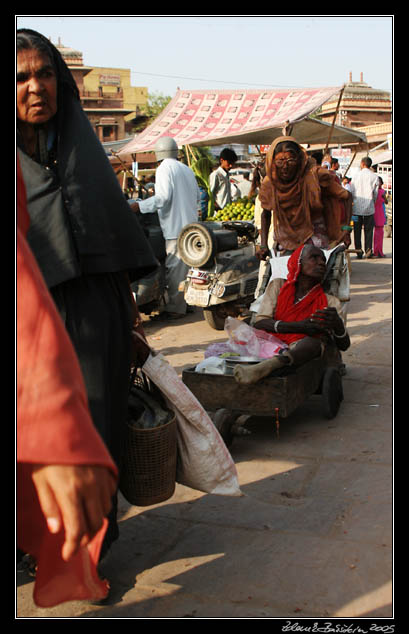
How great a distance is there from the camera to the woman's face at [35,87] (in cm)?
243

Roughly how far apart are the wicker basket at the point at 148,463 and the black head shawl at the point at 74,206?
71 cm

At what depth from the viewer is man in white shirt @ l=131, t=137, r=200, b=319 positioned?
8.63 m

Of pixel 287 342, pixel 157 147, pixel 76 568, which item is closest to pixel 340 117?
pixel 157 147

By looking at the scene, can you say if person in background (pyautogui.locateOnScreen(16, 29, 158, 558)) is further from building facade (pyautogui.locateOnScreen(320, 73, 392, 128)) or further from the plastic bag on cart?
building facade (pyautogui.locateOnScreen(320, 73, 392, 128))

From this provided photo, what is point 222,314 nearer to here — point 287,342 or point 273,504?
point 287,342

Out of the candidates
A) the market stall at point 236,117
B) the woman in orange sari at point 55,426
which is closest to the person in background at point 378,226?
the market stall at point 236,117

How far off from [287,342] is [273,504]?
1.61 m

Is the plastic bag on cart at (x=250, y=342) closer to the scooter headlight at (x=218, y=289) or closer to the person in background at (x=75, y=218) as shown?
the person in background at (x=75, y=218)

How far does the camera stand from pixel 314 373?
480 cm

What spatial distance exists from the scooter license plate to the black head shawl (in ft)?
16.8

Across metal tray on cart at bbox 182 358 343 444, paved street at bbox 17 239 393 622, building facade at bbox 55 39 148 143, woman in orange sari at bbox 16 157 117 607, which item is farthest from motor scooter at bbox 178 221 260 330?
building facade at bbox 55 39 148 143

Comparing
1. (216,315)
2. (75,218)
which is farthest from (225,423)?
(216,315)

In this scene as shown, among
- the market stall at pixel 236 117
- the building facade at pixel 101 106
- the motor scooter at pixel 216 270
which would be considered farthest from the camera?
the building facade at pixel 101 106

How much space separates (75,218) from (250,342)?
2.56 m
